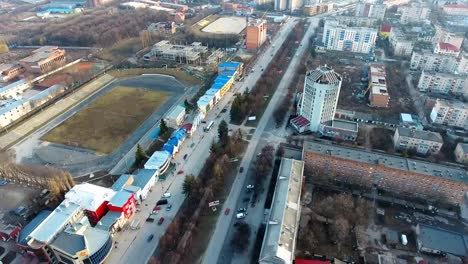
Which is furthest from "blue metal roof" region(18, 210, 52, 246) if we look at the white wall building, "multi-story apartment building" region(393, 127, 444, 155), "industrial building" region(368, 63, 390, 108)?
"industrial building" region(368, 63, 390, 108)

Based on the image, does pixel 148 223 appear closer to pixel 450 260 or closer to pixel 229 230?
pixel 229 230

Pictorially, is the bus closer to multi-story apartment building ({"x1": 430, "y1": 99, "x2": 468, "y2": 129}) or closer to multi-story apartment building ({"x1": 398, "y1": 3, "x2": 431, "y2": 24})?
multi-story apartment building ({"x1": 430, "y1": 99, "x2": 468, "y2": 129})

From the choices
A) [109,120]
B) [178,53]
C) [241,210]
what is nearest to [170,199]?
[241,210]

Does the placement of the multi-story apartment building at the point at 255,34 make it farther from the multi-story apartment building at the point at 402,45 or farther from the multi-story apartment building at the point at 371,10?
the multi-story apartment building at the point at 371,10

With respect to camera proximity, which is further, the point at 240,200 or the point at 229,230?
the point at 240,200

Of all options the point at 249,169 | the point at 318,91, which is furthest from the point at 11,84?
the point at 318,91

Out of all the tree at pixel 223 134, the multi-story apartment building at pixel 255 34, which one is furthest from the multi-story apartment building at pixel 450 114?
the multi-story apartment building at pixel 255 34

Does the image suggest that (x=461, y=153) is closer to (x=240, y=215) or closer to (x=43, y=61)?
(x=240, y=215)

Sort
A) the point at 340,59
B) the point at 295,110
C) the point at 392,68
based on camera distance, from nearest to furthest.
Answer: the point at 295,110 < the point at 392,68 < the point at 340,59
